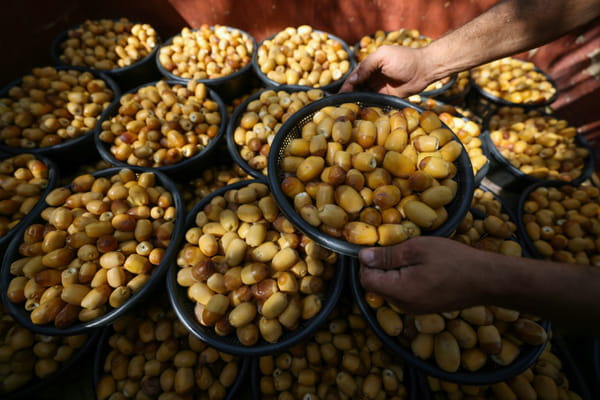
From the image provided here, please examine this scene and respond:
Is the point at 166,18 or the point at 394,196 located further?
the point at 166,18

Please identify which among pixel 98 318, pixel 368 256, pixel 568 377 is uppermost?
pixel 368 256

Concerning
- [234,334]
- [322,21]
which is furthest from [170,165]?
[322,21]

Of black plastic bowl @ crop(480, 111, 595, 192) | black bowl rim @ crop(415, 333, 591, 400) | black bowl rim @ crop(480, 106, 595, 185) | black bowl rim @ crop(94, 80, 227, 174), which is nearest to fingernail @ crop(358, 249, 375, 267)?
black bowl rim @ crop(415, 333, 591, 400)

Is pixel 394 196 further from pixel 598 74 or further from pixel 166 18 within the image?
pixel 166 18

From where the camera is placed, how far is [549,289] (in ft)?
3.51

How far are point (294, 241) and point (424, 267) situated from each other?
829 mm

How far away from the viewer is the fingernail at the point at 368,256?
128 cm

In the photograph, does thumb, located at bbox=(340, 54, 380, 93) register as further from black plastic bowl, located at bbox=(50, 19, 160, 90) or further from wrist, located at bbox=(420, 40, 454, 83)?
black plastic bowl, located at bbox=(50, 19, 160, 90)

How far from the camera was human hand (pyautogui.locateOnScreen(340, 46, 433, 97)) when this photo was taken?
2.13m

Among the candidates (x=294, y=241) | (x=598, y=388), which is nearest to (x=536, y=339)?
(x=598, y=388)

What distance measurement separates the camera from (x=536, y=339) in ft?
4.96

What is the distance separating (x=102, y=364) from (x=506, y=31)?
3.52 m

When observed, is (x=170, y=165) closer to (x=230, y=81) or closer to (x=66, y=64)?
(x=230, y=81)

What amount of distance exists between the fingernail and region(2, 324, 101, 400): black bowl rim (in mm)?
1967
